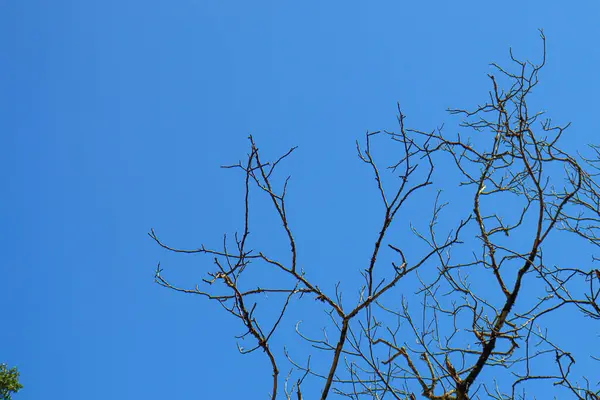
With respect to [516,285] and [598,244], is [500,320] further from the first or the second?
[598,244]

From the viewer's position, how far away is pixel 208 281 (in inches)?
86.7

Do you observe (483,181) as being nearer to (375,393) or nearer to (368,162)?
(368,162)

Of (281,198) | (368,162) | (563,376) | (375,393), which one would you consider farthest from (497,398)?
(281,198)

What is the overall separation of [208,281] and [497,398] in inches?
94.7

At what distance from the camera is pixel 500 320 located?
268cm

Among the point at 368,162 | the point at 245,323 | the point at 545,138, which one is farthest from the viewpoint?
the point at 545,138

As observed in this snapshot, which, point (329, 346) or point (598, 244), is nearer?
point (329, 346)

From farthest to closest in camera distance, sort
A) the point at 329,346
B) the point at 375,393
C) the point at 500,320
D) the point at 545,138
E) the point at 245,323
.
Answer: the point at 545,138 < the point at 375,393 < the point at 329,346 < the point at 500,320 < the point at 245,323

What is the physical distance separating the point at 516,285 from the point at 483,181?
59 centimetres

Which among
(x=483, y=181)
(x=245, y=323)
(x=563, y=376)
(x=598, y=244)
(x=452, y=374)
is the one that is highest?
(x=598, y=244)

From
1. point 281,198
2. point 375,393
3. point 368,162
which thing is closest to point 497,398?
point 375,393

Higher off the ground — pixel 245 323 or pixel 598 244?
pixel 598 244

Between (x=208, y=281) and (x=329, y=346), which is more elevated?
(x=329, y=346)

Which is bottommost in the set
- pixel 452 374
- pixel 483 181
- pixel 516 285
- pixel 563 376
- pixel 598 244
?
pixel 452 374
